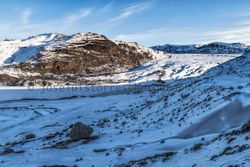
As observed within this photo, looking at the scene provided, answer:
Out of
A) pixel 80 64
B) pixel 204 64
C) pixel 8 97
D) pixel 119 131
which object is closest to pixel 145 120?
pixel 119 131

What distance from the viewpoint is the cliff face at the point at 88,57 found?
351ft

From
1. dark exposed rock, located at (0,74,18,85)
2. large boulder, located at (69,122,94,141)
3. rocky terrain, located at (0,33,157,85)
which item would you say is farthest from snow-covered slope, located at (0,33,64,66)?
large boulder, located at (69,122,94,141)

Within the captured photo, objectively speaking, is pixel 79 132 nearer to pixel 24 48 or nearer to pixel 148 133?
pixel 148 133

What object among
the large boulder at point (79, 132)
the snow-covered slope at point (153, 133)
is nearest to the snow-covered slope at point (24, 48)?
the snow-covered slope at point (153, 133)

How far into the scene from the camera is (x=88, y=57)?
4579 inches

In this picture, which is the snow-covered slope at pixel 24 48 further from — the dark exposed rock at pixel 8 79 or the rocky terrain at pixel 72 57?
the dark exposed rock at pixel 8 79

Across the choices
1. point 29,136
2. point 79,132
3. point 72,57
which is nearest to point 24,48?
point 72,57

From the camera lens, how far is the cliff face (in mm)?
107125

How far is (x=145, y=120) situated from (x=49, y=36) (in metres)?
113

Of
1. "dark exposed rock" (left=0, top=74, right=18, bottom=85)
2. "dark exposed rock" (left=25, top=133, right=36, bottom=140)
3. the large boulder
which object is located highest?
"dark exposed rock" (left=0, top=74, right=18, bottom=85)

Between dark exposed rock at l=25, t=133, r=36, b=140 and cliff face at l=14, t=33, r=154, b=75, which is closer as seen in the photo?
dark exposed rock at l=25, t=133, r=36, b=140

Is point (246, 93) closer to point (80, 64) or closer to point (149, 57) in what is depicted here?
point (80, 64)

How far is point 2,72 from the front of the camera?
95062 millimetres

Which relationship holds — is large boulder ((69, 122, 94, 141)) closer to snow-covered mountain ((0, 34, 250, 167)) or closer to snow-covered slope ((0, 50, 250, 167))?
snow-covered mountain ((0, 34, 250, 167))
